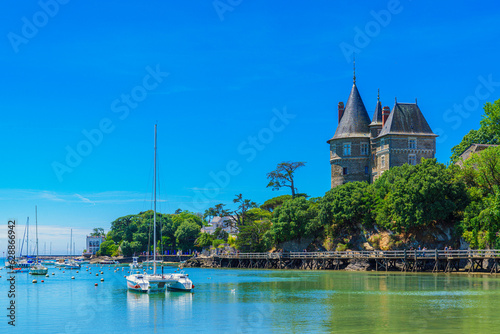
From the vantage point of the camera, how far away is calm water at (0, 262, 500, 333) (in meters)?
28.4

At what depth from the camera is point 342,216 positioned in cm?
8200

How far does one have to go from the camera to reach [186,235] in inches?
5842

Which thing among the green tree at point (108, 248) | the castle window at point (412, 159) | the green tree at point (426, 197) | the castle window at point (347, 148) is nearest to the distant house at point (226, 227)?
the castle window at point (347, 148)

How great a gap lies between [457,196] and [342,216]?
17.2 meters

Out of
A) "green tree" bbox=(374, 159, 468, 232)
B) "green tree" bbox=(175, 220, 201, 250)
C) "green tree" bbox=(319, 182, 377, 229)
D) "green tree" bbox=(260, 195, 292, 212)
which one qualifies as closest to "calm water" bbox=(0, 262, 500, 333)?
"green tree" bbox=(374, 159, 468, 232)

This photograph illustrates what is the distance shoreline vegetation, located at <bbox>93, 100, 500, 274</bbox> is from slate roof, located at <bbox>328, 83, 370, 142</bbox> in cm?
1265

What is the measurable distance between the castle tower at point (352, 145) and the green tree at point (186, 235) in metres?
58.8

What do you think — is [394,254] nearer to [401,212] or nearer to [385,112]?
[401,212]

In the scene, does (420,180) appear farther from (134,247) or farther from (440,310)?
(134,247)

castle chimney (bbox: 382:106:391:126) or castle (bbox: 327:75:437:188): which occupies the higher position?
A: castle chimney (bbox: 382:106:391:126)

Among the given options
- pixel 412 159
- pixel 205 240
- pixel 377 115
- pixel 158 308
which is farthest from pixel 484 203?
pixel 205 240

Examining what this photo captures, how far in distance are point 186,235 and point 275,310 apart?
11529cm

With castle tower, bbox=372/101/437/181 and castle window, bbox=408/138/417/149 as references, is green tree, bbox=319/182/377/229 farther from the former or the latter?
castle window, bbox=408/138/417/149

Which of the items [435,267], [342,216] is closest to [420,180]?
[435,267]
